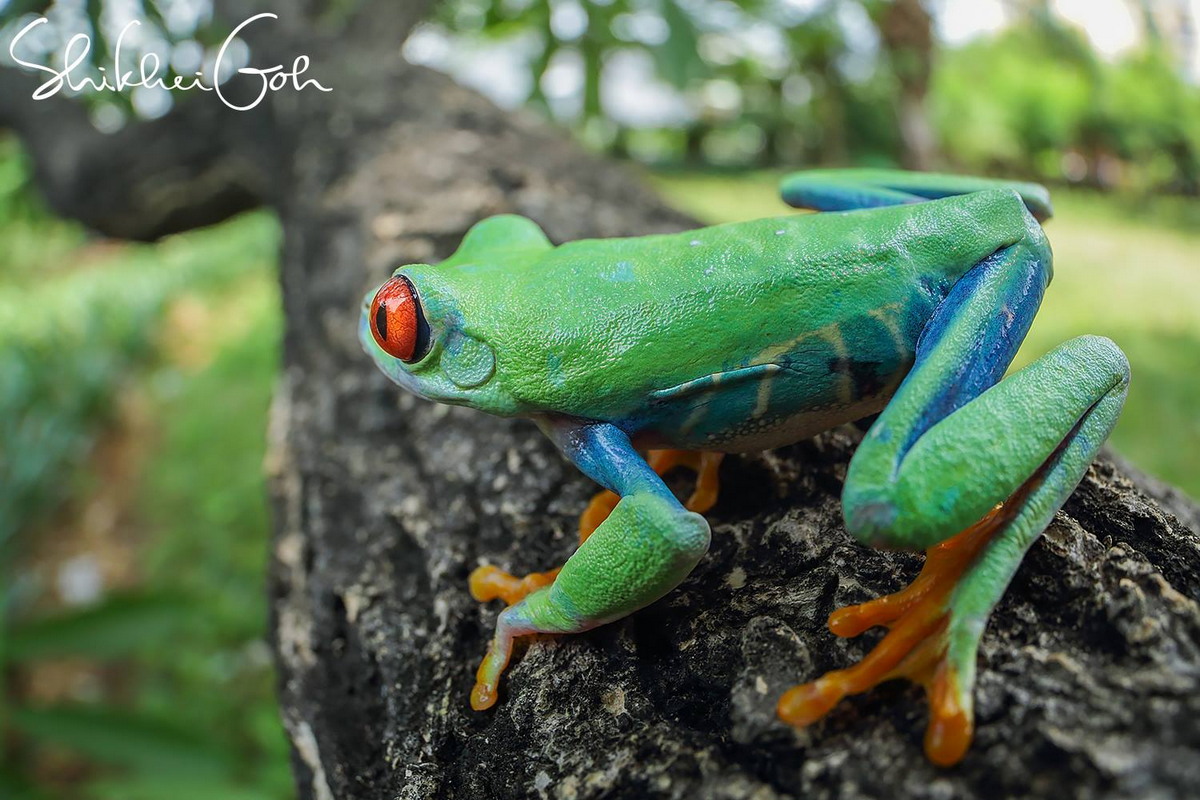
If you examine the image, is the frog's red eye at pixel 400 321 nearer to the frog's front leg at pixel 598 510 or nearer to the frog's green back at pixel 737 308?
the frog's green back at pixel 737 308

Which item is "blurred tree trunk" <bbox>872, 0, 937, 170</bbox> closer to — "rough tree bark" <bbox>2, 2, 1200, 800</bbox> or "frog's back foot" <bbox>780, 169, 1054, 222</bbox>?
"rough tree bark" <bbox>2, 2, 1200, 800</bbox>

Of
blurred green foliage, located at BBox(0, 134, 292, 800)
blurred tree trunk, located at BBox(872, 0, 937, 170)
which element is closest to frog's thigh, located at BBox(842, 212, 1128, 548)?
blurred green foliage, located at BBox(0, 134, 292, 800)

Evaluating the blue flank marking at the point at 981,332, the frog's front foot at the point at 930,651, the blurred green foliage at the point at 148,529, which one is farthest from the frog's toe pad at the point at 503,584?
the blurred green foliage at the point at 148,529

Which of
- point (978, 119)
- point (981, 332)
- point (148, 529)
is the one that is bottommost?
point (148, 529)

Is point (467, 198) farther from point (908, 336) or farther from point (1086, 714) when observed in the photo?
point (1086, 714)

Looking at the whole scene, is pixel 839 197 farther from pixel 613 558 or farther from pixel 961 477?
pixel 613 558

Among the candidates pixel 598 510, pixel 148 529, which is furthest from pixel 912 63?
pixel 148 529
